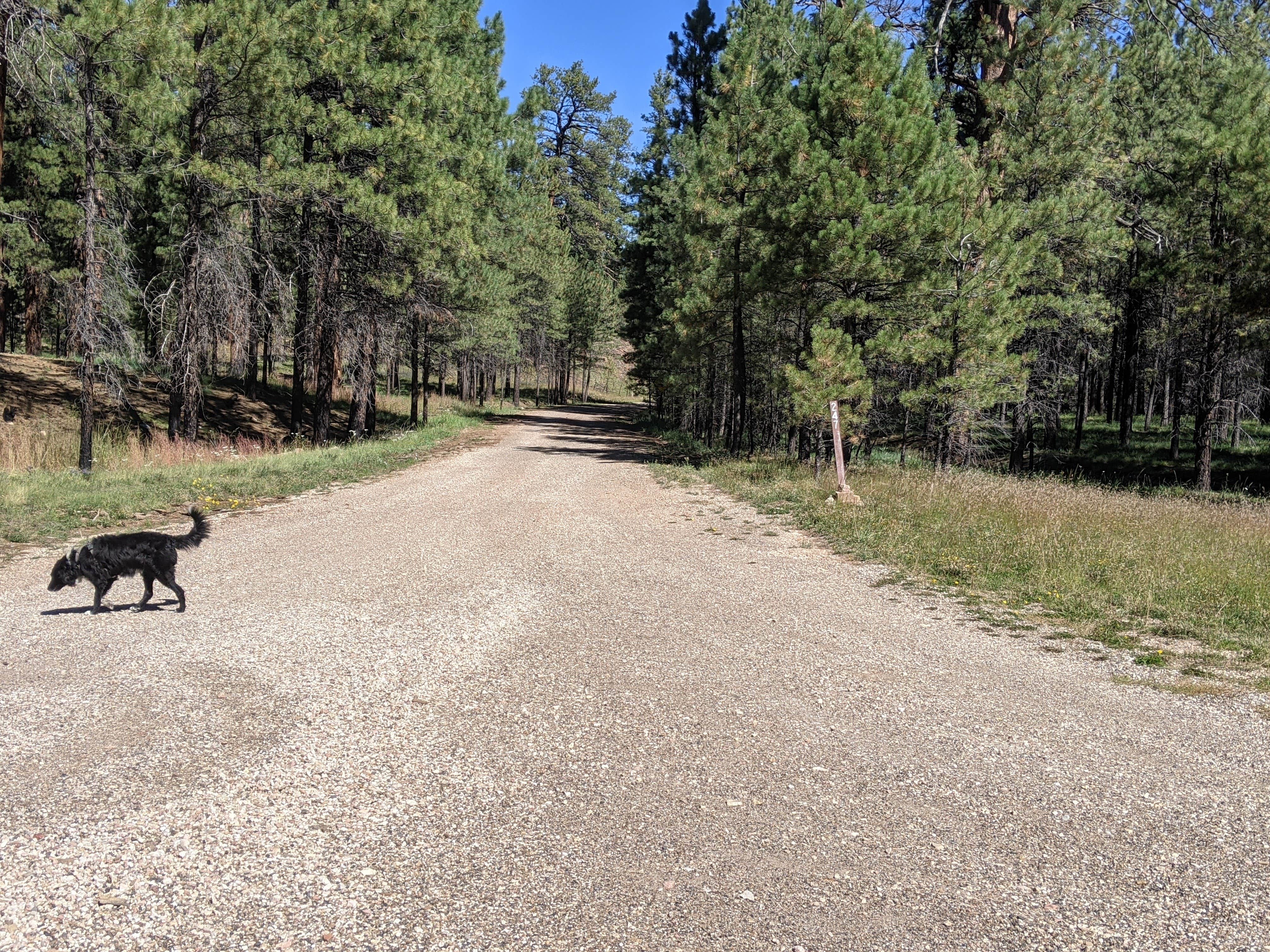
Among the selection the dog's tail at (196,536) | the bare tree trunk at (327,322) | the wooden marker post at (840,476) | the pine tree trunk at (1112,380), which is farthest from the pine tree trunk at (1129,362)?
the dog's tail at (196,536)

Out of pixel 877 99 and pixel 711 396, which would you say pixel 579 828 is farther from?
pixel 711 396

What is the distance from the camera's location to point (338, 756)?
3904 mm

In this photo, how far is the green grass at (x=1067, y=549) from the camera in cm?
679

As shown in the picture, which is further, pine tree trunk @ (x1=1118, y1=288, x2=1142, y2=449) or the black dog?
pine tree trunk @ (x1=1118, y1=288, x2=1142, y2=449)

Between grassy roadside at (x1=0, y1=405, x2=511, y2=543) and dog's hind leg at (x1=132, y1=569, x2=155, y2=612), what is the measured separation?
345 cm

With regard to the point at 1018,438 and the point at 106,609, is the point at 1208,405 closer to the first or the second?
the point at 1018,438

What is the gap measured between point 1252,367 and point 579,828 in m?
32.7

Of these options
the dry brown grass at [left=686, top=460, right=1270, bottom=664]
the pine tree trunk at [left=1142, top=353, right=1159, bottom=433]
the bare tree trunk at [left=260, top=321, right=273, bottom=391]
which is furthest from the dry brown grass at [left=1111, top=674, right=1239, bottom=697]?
the pine tree trunk at [left=1142, top=353, right=1159, bottom=433]

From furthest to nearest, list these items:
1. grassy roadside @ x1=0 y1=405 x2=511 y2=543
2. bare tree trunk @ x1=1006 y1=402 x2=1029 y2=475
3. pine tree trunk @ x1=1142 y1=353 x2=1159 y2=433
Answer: pine tree trunk @ x1=1142 y1=353 x2=1159 y2=433, bare tree trunk @ x1=1006 y1=402 x2=1029 y2=475, grassy roadside @ x1=0 y1=405 x2=511 y2=543

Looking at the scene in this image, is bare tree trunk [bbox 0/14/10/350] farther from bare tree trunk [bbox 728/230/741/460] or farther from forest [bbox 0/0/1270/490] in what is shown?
bare tree trunk [bbox 728/230/741/460]

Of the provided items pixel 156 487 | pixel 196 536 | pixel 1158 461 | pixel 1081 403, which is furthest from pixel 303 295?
pixel 1081 403

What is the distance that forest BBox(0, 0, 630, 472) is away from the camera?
1259 centimetres

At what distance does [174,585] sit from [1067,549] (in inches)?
371

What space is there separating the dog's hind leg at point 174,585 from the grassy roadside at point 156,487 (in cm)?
373
